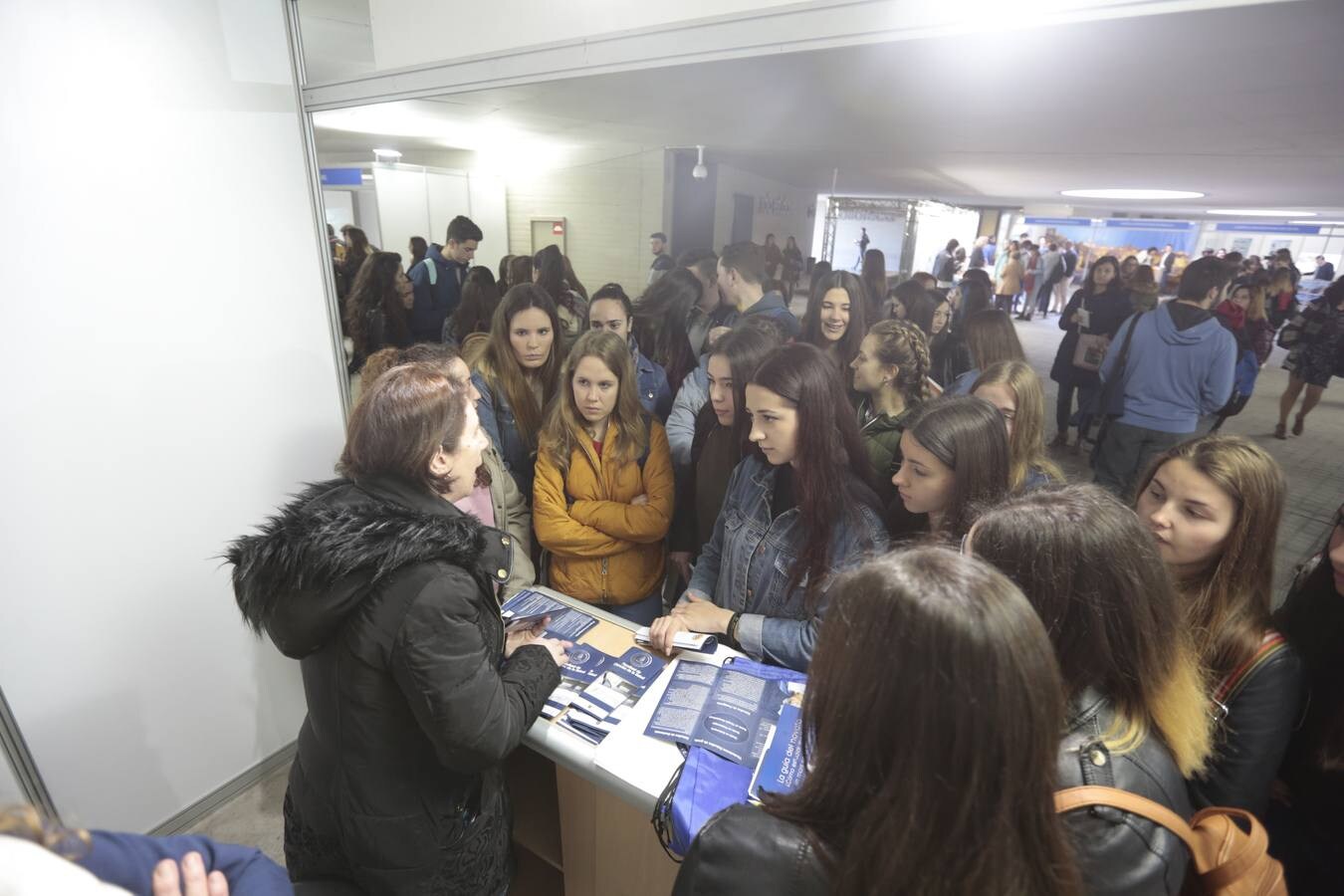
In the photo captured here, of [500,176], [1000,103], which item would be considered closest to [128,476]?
[500,176]

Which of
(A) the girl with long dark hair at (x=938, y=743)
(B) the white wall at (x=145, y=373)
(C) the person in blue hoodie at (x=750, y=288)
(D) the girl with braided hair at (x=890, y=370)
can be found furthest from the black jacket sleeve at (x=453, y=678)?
(C) the person in blue hoodie at (x=750, y=288)

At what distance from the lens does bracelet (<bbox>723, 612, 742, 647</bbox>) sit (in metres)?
1.66

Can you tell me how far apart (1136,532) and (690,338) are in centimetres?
244

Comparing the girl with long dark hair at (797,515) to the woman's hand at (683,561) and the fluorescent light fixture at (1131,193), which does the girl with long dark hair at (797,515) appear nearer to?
the woman's hand at (683,561)

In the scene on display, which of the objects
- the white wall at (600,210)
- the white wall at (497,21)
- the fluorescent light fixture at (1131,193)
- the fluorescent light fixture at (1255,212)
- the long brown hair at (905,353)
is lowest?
the long brown hair at (905,353)

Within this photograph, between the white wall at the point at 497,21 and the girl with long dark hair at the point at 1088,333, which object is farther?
the girl with long dark hair at the point at 1088,333

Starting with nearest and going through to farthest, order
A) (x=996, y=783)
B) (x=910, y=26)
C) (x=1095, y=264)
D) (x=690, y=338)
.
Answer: (x=996, y=783), (x=910, y=26), (x=690, y=338), (x=1095, y=264)

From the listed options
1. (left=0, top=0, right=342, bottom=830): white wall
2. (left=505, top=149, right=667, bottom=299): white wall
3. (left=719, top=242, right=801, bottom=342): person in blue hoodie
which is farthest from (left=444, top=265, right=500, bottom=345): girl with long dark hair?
(left=719, top=242, right=801, bottom=342): person in blue hoodie

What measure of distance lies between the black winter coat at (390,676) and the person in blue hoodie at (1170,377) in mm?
2704

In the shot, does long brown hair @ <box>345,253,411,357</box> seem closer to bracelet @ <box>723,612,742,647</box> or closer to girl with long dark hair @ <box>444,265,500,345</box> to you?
girl with long dark hair @ <box>444,265,500,345</box>

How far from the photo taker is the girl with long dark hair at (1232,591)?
3.90 feet

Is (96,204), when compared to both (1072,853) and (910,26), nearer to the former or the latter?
(910,26)

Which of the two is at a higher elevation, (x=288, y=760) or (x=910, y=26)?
(x=910, y=26)

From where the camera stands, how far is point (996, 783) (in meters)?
0.62
